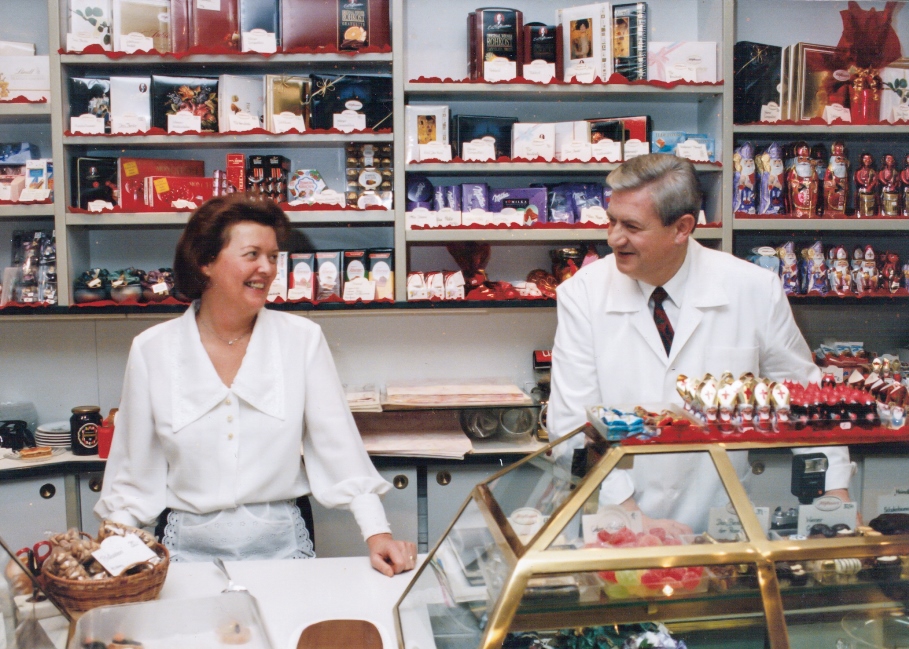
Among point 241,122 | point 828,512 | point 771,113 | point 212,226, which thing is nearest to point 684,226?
point 828,512

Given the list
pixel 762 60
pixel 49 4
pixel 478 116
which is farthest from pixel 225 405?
pixel 762 60

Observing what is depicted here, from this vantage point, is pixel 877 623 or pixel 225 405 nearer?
pixel 877 623

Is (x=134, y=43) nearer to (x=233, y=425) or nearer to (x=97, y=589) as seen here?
(x=233, y=425)

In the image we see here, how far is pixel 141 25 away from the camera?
9.71ft

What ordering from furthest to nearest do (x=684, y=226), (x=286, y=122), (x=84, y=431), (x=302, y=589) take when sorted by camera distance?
(x=286, y=122) < (x=84, y=431) < (x=684, y=226) < (x=302, y=589)

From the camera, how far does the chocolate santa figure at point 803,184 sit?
10.1 feet

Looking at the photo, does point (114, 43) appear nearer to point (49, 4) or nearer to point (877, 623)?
point (49, 4)

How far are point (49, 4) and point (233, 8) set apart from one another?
Answer: 2.13ft

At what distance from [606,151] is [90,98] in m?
1.94

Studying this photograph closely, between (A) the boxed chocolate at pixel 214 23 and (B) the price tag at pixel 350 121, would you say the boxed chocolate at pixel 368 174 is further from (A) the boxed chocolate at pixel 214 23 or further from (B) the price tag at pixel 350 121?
(A) the boxed chocolate at pixel 214 23

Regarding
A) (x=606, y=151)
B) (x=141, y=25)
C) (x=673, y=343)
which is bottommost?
(x=673, y=343)

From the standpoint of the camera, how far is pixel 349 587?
154cm

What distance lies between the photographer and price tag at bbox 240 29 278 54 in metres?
2.93

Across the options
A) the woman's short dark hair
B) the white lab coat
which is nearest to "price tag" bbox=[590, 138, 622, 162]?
the white lab coat
